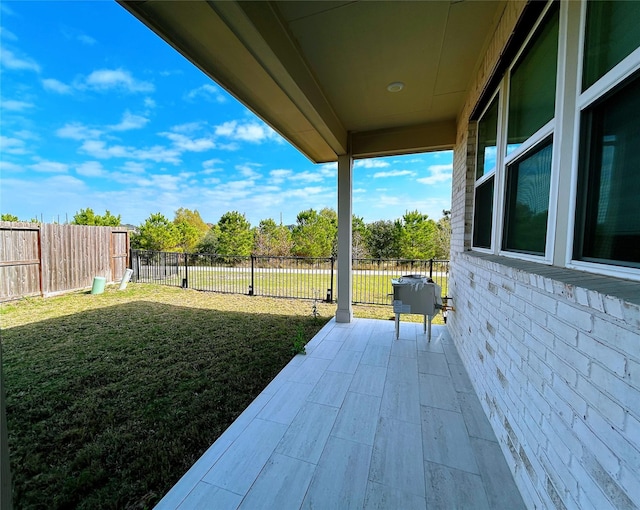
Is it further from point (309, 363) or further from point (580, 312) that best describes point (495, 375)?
point (309, 363)

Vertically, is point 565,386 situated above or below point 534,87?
below

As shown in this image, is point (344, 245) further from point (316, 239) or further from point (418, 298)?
point (316, 239)

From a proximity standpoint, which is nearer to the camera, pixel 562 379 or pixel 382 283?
pixel 562 379

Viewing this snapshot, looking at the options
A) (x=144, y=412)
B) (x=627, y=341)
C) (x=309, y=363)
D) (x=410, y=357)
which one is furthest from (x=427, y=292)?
(x=144, y=412)

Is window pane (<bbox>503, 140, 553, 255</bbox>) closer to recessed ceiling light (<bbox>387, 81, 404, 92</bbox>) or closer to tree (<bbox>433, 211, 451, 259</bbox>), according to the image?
recessed ceiling light (<bbox>387, 81, 404, 92</bbox>)

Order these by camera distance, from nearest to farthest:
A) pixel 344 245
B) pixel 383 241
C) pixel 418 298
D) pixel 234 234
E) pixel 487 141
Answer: pixel 487 141 → pixel 418 298 → pixel 344 245 → pixel 383 241 → pixel 234 234

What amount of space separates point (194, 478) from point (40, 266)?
23.4 feet

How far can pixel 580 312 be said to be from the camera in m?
0.85

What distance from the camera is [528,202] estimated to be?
5.24 ft

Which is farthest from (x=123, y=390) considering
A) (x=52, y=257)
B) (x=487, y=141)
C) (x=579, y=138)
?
(x=52, y=257)

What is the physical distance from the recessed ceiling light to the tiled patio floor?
287 cm

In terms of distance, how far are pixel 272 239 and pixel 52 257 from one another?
853 cm

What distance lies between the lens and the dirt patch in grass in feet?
4.61

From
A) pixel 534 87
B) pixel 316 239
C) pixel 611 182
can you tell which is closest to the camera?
Result: pixel 611 182
